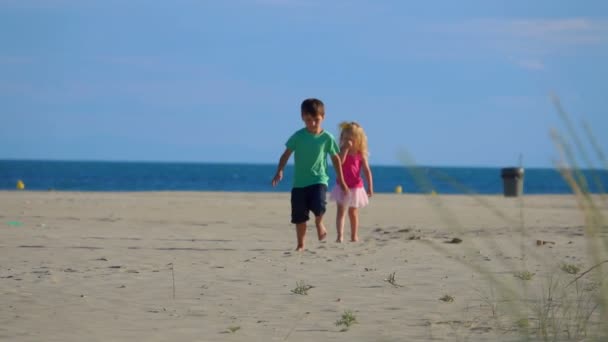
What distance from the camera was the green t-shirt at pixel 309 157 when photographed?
9.71 metres

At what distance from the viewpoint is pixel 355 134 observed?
10.9 m

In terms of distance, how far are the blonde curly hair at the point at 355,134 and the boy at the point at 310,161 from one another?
1020 mm

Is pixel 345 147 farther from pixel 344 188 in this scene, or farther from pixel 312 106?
pixel 312 106

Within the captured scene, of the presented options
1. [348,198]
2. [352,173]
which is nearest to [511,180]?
[352,173]

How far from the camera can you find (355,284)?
6895 millimetres

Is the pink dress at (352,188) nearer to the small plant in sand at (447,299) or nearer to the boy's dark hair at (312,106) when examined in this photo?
the boy's dark hair at (312,106)

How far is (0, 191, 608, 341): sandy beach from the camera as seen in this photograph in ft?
16.8

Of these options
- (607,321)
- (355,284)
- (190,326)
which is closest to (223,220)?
(355,284)

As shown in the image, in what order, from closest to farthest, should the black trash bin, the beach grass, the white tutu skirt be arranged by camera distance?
1. the beach grass
2. the white tutu skirt
3. the black trash bin

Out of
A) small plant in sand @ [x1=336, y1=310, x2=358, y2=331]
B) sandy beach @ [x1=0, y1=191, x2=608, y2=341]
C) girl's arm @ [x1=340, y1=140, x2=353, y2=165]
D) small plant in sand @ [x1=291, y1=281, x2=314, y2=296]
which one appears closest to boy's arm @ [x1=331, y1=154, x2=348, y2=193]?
girl's arm @ [x1=340, y1=140, x2=353, y2=165]

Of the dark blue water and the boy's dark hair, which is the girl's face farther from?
the dark blue water

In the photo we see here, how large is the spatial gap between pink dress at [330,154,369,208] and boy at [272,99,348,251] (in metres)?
0.91

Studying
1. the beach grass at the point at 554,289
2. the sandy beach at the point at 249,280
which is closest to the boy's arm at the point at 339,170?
the sandy beach at the point at 249,280

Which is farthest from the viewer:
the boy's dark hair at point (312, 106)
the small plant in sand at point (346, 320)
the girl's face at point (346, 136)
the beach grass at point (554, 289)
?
the girl's face at point (346, 136)
